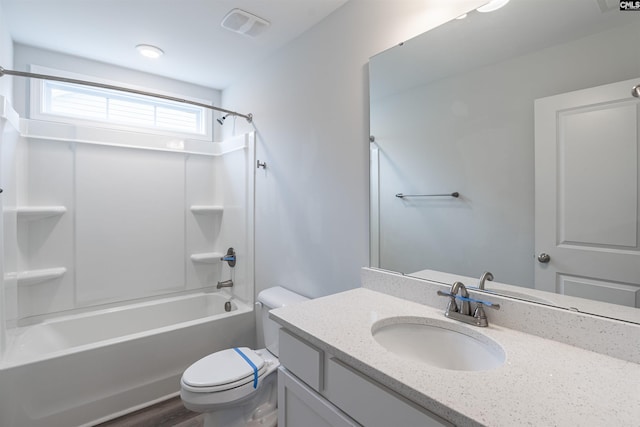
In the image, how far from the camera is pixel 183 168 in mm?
2912

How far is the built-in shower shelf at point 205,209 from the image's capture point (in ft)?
9.59

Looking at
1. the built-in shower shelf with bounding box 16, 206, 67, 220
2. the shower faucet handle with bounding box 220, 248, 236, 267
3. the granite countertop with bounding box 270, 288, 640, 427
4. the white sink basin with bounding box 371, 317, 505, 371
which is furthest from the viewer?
the shower faucet handle with bounding box 220, 248, 236, 267

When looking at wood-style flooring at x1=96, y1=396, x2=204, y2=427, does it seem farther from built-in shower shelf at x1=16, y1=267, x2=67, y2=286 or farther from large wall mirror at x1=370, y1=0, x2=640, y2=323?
large wall mirror at x1=370, y1=0, x2=640, y2=323

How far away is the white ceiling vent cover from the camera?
180 centimetres

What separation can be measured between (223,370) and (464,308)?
49.8 inches

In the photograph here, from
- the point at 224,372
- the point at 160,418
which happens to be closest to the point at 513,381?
the point at 224,372

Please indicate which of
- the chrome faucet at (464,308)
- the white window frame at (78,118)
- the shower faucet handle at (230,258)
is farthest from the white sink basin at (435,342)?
the white window frame at (78,118)

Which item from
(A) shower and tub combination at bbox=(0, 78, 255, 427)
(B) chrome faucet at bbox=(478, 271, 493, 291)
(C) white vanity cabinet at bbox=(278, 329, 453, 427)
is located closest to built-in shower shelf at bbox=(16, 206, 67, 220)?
(A) shower and tub combination at bbox=(0, 78, 255, 427)

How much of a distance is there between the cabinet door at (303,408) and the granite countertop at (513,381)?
175 millimetres

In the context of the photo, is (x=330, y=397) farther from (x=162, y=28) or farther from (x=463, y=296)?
(x=162, y=28)

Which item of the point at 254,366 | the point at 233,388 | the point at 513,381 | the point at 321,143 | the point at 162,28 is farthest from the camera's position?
the point at 162,28

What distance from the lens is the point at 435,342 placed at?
112 centimetres

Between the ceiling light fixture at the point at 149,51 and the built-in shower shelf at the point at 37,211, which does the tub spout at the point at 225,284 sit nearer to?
the built-in shower shelf at the point at 37,211

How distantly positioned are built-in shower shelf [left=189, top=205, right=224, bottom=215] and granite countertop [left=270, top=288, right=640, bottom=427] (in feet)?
7.10
